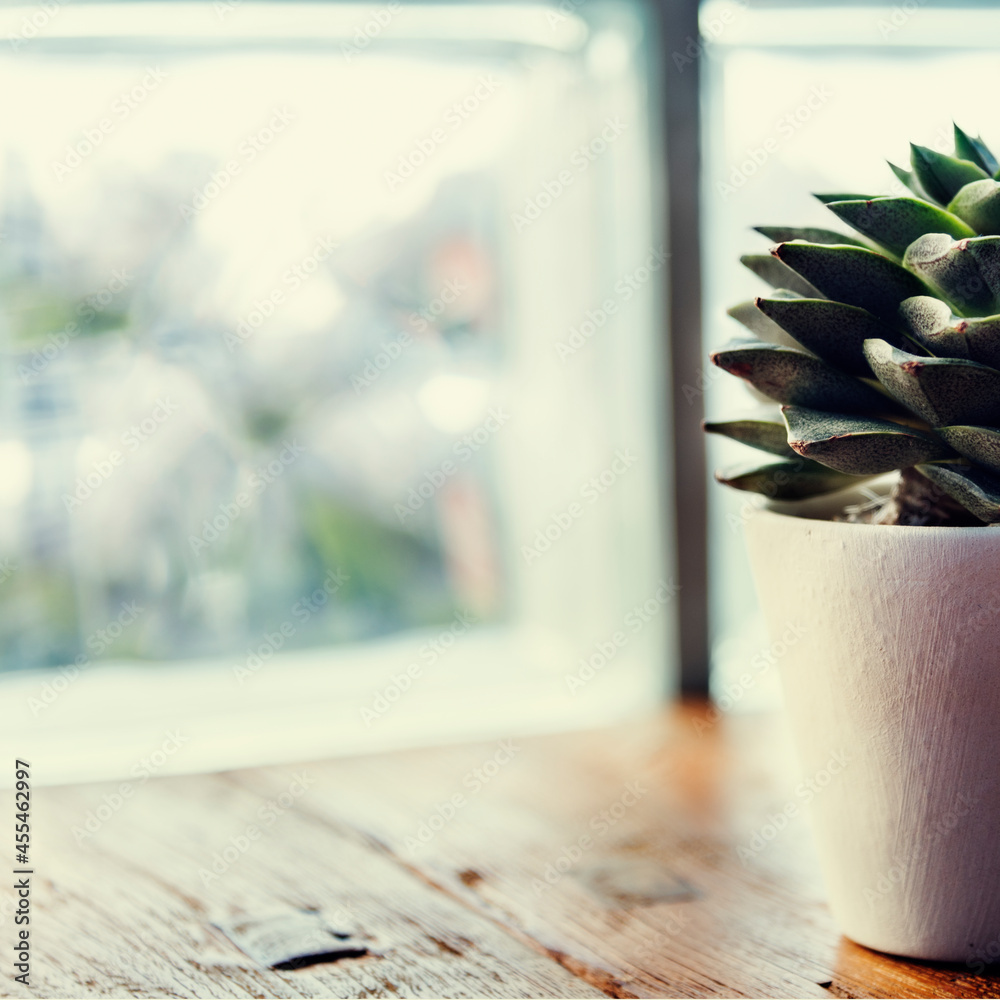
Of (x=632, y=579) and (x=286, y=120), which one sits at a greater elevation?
(x=286, y=120)

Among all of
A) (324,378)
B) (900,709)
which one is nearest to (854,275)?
(900,709)

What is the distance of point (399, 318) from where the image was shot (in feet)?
3.32

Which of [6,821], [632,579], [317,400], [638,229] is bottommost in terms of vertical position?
[6,821]

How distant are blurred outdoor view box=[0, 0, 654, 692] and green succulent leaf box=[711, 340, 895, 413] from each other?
613 mm

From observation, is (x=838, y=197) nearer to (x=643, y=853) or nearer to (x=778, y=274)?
(x=778, y=274)

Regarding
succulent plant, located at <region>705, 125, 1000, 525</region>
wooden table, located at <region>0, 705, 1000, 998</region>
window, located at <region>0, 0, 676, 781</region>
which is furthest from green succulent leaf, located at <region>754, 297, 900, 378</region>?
window, located at <region>0, 0, 676, 781</region>

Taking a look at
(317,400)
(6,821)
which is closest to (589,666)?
(317,400)

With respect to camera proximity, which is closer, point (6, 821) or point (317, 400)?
point (6, 821)

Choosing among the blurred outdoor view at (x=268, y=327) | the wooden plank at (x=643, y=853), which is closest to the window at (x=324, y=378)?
the blurred outdoor view at (x=268, y=327)

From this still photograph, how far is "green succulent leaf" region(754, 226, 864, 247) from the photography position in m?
0.47

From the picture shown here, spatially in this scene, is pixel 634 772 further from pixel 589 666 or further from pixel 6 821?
pixel 6 821

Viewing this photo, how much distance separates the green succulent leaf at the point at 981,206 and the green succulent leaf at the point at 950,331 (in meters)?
0.04

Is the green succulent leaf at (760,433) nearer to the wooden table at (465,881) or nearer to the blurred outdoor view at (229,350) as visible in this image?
the wooden table at (465,881)

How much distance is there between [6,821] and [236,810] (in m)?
0.16
